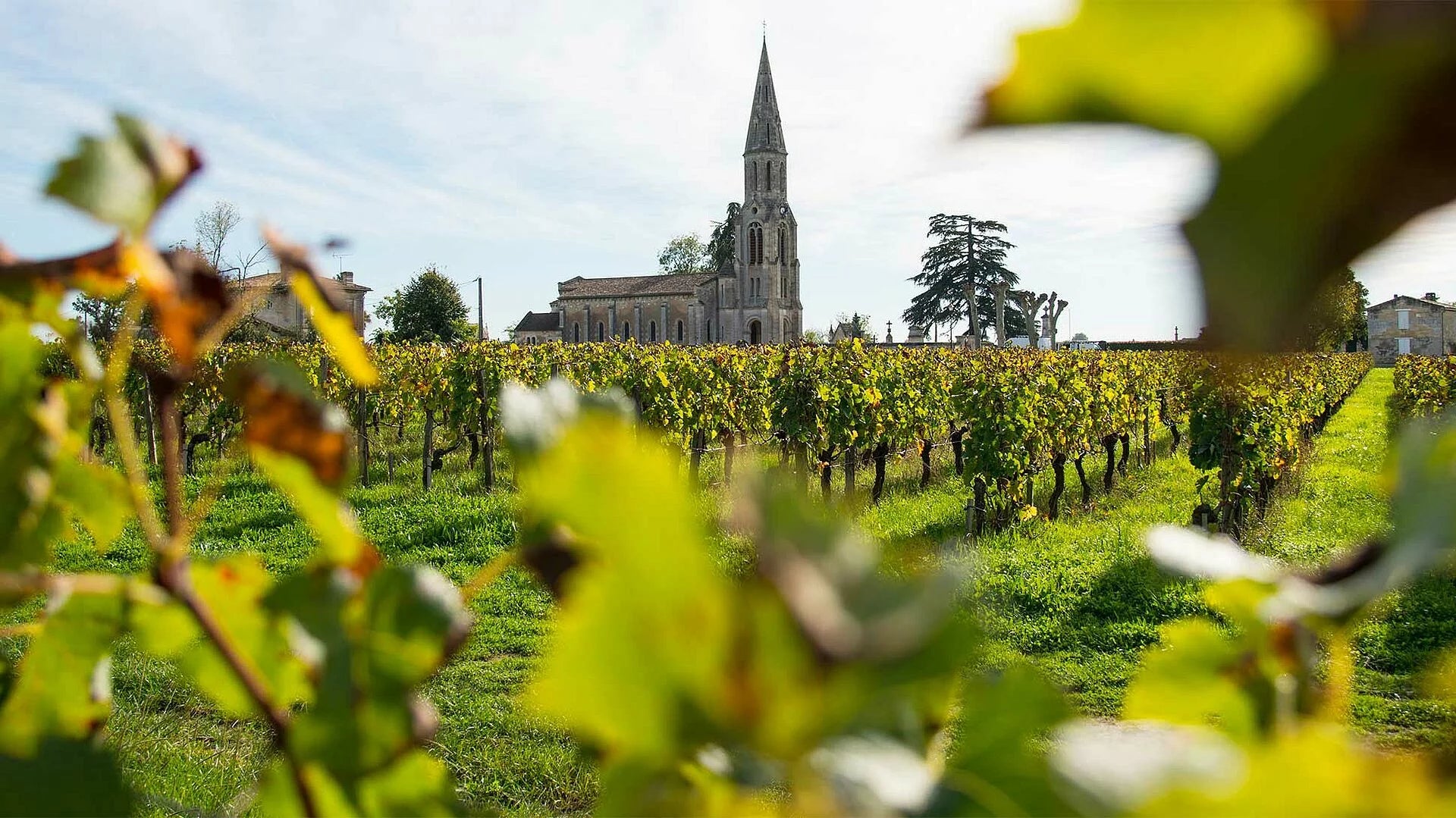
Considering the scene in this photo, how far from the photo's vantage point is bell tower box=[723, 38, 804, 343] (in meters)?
55.8

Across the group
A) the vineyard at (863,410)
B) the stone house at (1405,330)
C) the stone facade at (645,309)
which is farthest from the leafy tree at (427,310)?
the stone house at (1405,330)

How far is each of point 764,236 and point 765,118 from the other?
660cm

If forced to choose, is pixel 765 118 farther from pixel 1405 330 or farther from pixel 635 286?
pixel 1405 330

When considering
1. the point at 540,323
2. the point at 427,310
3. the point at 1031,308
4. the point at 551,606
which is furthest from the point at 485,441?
the point at 540,323

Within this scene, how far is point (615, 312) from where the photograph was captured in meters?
56.6

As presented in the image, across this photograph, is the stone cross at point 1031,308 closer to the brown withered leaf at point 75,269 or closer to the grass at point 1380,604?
the grass at point 1380,604

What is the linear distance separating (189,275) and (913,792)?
0.29 meters

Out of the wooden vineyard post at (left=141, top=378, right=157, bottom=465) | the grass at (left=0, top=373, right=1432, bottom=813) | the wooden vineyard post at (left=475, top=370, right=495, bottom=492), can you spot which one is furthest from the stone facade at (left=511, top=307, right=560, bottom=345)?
the grass at (left=0, top=373, right=1432, bottom=813)

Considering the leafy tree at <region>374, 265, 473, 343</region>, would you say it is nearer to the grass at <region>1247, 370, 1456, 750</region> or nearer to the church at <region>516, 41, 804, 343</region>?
the church at <region>516, 41, 804, 343</region>

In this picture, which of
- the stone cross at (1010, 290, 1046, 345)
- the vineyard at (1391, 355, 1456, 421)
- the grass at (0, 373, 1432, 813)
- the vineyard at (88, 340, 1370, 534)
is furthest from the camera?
the stone cross at (1010, 290, 1046, 345)

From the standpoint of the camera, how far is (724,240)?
66.8 metres

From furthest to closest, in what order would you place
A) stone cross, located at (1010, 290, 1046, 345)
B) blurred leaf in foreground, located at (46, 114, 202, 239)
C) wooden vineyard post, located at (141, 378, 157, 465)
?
stone cross, located at (1010, 290, 1046, 345)
wooden vineyard post, located at (141, 378, 157, 465)
blurred leaf in foreground, located at (46, 114, 202, 239)

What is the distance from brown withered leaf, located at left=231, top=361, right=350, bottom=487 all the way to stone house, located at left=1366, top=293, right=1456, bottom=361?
169ft

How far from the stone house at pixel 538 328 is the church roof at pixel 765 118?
16.5m
